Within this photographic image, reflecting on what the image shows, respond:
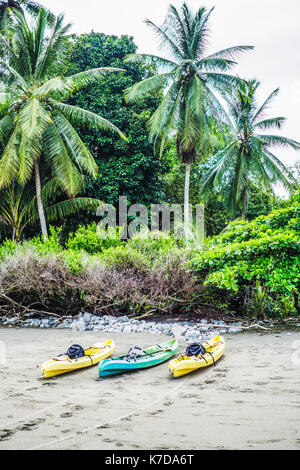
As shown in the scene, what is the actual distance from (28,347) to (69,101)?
1832 centimetres

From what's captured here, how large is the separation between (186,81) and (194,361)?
18790mm

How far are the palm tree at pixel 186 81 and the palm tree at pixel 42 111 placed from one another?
11.5 feet

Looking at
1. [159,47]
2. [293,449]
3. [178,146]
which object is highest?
[159,47]

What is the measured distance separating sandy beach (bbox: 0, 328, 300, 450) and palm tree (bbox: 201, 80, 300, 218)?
17.7 meters

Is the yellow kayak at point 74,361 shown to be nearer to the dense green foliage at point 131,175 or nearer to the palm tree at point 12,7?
the dense green foliage at point 131,175

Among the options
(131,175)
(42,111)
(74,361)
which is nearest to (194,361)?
(74,361)

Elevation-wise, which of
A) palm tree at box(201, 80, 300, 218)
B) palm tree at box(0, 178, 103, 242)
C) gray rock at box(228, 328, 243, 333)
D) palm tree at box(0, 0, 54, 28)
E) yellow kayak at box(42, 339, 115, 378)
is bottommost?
gray rock at box(228, 328, 243, 333)

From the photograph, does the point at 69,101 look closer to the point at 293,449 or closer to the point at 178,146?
the point at 178,146

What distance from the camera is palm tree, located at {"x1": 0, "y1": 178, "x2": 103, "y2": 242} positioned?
1850 centimetres

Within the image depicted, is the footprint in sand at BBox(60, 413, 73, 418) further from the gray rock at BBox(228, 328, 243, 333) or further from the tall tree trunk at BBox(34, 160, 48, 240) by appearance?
the tall tree trunk at BBox(34, 160, 48, 240)

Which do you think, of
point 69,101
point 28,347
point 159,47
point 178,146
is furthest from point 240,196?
point 28,347

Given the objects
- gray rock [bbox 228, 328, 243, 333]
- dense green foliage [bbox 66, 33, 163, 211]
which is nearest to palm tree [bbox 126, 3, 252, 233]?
dense green foliage [bbox 66, 33, 163, 211]

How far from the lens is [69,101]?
22672 millimetres

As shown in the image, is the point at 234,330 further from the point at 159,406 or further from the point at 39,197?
the point at 39,197
